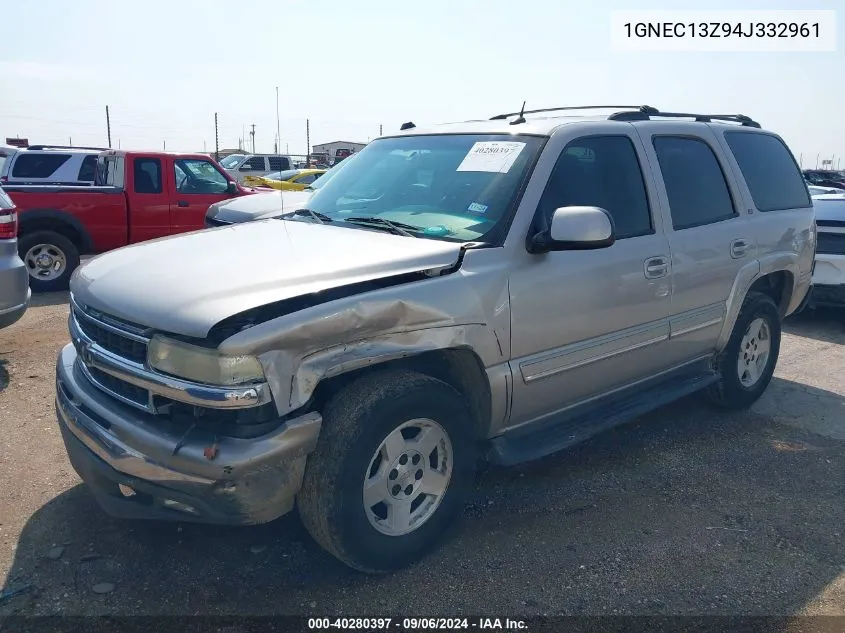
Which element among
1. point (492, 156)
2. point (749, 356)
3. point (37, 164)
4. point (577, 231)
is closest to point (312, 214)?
point (492, 156)

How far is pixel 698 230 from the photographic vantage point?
4.32 metres

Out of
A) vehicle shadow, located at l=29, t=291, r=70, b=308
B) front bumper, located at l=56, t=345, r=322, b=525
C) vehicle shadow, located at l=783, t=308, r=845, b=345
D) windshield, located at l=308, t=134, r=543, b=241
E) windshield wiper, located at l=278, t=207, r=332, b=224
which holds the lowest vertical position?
vehicle shadow, located at l=29, t=291, r=70, b=308

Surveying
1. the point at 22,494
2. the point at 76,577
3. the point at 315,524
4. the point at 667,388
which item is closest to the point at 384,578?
the point at 315,524

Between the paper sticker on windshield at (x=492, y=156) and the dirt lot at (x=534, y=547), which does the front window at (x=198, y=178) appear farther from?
the paper sticker on windshield at (x=492, y=156)

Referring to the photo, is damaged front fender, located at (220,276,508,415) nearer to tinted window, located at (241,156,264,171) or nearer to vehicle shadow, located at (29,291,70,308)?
vehicle shadow, located at (29,291,70,308)

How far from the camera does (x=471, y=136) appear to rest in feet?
12.8

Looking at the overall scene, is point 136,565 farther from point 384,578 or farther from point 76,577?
point 384,578

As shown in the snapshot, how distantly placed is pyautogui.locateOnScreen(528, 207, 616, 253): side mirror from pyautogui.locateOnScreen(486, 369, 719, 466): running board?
3.10 ft

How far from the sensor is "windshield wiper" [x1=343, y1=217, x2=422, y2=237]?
3.40 meters

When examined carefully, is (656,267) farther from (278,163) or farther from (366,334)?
(278,163)

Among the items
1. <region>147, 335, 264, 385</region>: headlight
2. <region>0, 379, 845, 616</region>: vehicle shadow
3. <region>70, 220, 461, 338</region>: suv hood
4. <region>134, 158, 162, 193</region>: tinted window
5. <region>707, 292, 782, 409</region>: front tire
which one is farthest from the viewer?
<region>134, 158, 162, 193</region>: tinted window

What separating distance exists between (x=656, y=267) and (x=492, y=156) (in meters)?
1.13

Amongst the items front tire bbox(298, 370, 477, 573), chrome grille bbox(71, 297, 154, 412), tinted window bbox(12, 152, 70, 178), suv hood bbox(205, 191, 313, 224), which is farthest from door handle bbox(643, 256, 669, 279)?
tinted window bbox(12, 152, 70, 178)

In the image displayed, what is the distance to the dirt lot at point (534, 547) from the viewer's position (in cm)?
291
